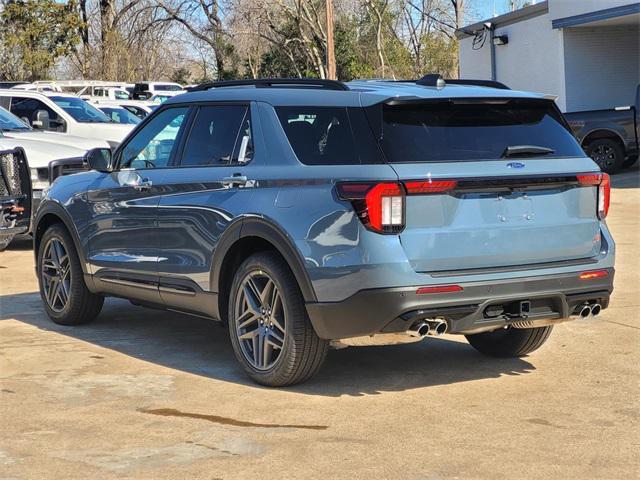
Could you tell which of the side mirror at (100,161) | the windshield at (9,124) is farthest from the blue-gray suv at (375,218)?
the windshield at (9,124)

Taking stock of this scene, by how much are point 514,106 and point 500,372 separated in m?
1.64

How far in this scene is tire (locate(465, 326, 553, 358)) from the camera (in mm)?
6961

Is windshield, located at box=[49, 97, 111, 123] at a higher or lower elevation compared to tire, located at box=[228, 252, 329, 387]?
higher

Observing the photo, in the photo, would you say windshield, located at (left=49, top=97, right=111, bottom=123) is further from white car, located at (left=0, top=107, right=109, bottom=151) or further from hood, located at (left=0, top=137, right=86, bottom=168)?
hood, located at (left=0, top=137, right=86, bottom=168)

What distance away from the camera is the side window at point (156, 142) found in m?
7.29

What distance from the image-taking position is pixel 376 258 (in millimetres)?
5621

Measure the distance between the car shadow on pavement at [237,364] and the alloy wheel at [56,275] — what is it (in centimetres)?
20

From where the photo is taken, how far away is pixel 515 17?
28312mm

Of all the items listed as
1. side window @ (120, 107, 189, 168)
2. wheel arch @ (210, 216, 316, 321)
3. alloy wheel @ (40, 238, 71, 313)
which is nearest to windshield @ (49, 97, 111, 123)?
alloy wheel @ (40, 238, 71, 313)

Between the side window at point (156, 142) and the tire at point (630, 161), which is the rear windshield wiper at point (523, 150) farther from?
the tire at point (630, 161)

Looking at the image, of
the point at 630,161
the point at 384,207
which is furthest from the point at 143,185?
the point at 630,161

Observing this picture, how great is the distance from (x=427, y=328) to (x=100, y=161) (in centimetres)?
314

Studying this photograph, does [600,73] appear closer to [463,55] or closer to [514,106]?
[463,55]

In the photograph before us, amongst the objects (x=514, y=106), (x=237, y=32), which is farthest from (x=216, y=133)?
(x=237, y=32)
